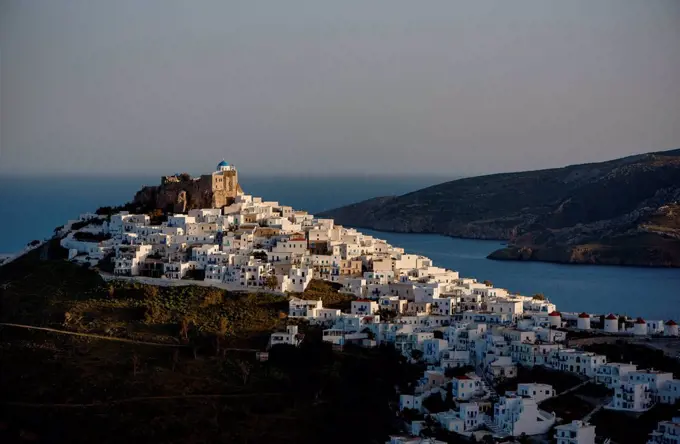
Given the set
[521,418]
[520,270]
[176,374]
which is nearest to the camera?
[521,418]

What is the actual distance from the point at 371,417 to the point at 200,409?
2993 mm

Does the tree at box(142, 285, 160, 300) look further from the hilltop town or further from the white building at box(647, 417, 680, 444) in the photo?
the white building at box(647, 417, 680, 444)

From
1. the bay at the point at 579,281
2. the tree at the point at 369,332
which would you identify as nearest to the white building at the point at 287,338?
the tree at the point at 369,332

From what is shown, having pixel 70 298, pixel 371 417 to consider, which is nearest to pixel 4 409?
pixel 70 298

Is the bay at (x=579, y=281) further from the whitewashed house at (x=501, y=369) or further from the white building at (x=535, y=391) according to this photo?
the white building at (x=535, y=391)

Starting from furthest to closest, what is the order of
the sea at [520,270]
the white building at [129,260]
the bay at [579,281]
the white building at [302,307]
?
the sea at [520,270] < the bay at [579,281] < the white building at [129,260] < the white building at [302,307]

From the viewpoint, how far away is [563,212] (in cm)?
5900

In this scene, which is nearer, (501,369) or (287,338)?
(501,369)

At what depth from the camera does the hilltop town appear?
66.5ft

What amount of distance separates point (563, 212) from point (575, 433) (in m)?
40.9

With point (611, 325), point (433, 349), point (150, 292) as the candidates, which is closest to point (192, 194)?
point (150, 292)

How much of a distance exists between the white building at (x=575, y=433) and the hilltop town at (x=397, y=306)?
0.02 meters

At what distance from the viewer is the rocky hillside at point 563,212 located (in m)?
48.6

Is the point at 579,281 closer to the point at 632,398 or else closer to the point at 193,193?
the point at 193,193
